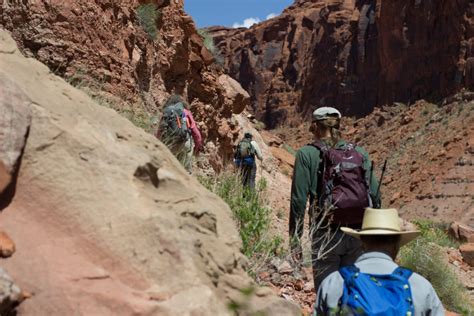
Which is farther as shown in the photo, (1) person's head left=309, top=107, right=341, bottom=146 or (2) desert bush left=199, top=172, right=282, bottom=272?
(2) desert bush left=199, top=172, right=282, bottom=272

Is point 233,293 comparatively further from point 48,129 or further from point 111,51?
point 111,51

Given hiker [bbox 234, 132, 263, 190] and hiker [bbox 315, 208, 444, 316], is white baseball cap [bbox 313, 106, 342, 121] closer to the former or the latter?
hiker [bbox 315, 208, 444, 316]

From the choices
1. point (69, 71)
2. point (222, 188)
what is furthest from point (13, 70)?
point (69, 71)

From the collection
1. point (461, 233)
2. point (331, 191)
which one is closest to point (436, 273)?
point (331, 191)

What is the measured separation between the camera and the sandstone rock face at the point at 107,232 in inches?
99.0

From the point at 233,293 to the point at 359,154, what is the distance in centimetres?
152

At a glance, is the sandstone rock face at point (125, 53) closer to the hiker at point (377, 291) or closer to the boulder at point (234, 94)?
the boulder at point (234, 94)

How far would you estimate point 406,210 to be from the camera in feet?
132

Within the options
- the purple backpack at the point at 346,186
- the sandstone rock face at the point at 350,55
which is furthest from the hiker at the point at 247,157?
the sandstone rock face at the point at 350,55

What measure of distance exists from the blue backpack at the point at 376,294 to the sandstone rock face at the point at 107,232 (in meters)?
0.39

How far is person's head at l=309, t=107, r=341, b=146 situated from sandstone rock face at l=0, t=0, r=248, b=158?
252 cm

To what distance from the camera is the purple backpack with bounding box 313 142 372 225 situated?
3895mm

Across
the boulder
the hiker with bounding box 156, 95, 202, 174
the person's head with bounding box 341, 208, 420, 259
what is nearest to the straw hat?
the person's head with bounding box 341, 208, 420, 259

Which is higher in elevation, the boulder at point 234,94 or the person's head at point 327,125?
the boulder at point 234,94
